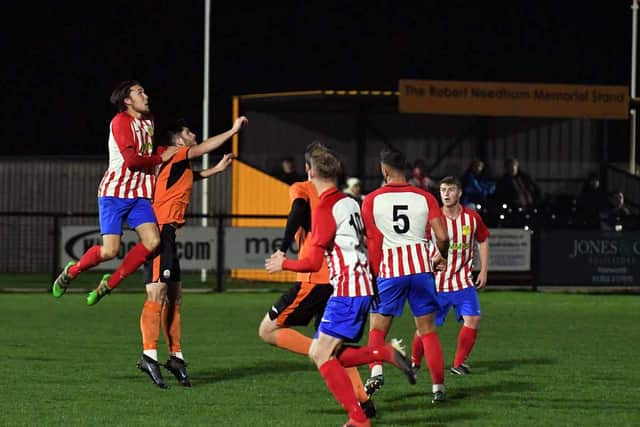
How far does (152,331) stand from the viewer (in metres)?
11.7

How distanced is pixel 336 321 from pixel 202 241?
1521cm

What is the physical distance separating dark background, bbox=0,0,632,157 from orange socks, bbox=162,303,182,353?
2820 cm

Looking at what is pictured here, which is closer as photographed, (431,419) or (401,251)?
(431,419)

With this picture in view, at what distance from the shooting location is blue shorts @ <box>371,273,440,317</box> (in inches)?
433

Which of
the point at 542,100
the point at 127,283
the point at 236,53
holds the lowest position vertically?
the point at 127,283

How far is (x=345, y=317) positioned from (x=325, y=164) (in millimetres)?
957

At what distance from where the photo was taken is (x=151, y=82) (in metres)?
42.4

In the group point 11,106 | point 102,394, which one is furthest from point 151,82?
point 102,394

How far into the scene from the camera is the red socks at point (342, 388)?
912cm

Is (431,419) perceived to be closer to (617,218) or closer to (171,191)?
(171,191)

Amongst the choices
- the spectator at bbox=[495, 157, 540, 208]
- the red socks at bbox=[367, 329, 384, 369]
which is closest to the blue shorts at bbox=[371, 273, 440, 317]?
the red socks at bbox=[367, 329, 384, 369]

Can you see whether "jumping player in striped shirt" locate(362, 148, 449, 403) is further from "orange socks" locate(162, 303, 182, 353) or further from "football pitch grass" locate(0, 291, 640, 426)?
"orange socks" locate(162, 303, 182, 353)

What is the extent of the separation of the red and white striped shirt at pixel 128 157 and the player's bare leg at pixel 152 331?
2.49 feet

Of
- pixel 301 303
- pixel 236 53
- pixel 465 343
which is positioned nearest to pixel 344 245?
pixel 301 303
